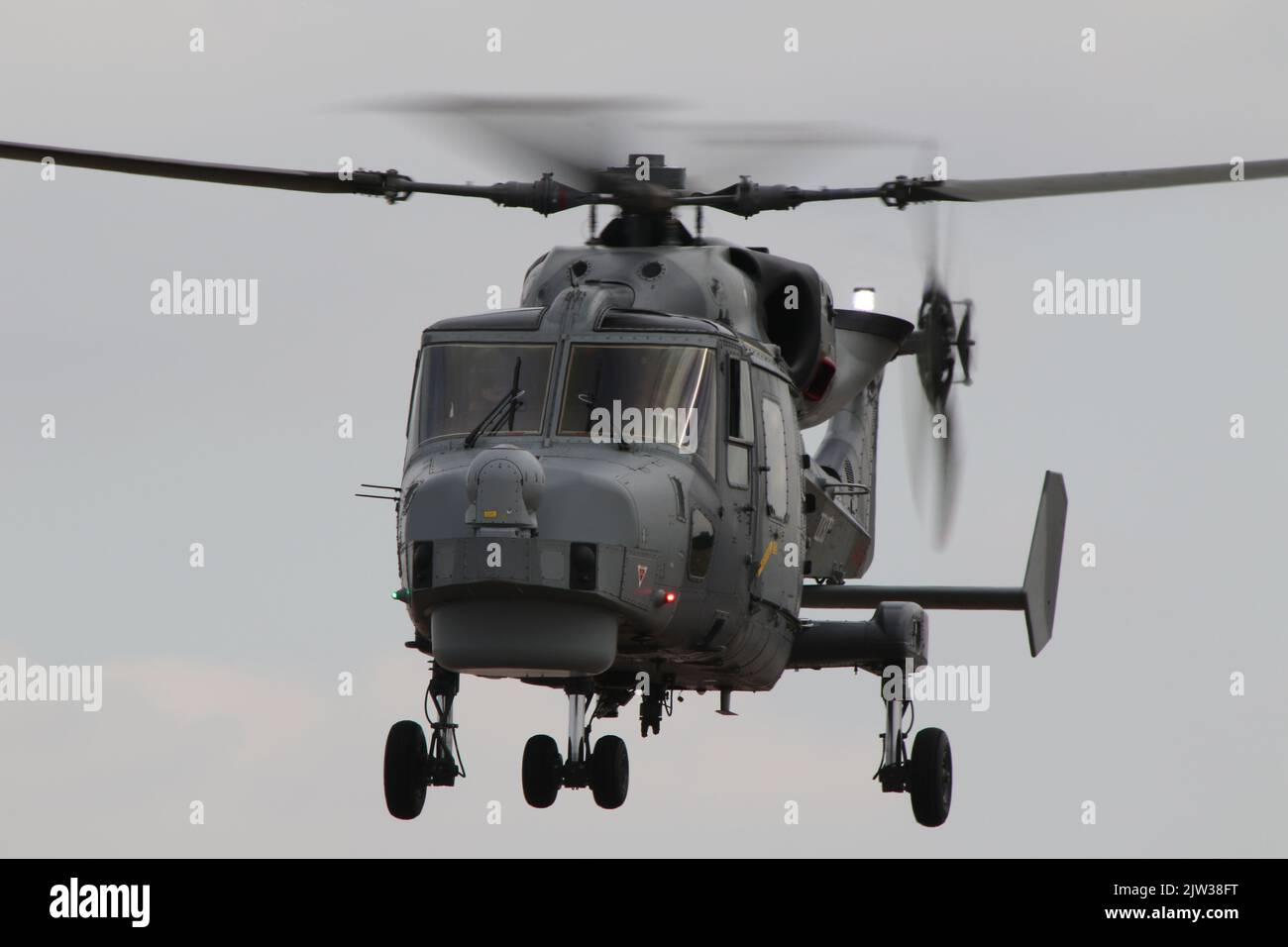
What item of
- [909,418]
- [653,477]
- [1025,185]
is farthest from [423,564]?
[909,418]

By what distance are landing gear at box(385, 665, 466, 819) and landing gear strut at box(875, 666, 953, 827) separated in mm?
4171

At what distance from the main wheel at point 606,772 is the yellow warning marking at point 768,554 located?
123 inches

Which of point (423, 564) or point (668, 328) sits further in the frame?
point (668, 328)

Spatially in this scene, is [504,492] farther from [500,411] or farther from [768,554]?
[768,554]

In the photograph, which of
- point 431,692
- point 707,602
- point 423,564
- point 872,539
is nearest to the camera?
point 423,564

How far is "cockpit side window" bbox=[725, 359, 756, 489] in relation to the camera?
2277 centimetres

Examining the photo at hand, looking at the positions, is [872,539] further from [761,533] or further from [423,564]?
[423,564]

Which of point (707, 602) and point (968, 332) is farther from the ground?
point (968, 332)

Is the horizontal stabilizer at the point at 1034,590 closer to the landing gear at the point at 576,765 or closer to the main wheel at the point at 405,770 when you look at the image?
the landing gear at the point at 576,765

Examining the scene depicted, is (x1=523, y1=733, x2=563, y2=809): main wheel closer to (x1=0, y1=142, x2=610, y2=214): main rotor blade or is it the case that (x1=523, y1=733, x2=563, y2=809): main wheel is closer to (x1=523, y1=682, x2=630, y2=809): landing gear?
(x1=523, y1=682, x2=630, y2=809): landing gear

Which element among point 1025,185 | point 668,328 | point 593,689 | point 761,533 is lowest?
point 593,689

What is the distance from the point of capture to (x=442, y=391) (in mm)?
22656

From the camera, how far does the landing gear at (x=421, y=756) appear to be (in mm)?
23688

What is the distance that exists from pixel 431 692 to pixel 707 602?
3.24 meters
